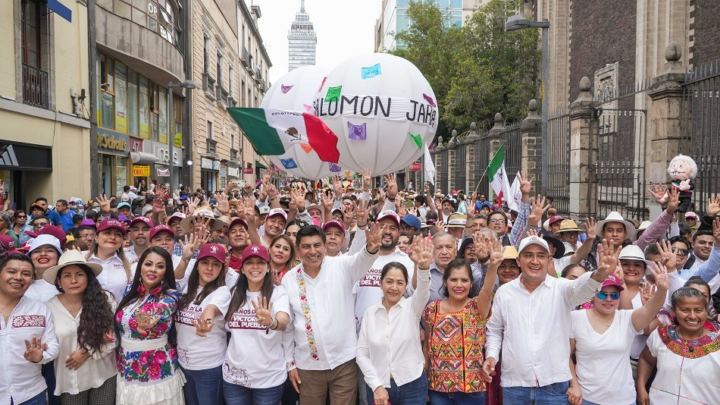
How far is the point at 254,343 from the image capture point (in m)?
3.96

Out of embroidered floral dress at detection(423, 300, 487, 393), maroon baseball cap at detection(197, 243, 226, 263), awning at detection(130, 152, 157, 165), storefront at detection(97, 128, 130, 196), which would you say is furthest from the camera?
awning at detection(130, 152, 157, 165)

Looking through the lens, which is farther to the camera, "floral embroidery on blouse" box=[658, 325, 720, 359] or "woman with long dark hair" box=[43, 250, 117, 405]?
"woman with long dark hair" box=[43, 250, 117, 405]

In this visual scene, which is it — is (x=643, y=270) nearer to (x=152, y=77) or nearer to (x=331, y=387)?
(x=331, y=387)

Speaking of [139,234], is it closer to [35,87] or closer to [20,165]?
[20,165]

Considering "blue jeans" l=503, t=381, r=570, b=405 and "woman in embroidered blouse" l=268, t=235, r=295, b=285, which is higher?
"woman in embroidered blouse" l=268, t=235, r=295, b=285

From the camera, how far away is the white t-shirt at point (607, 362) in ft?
12.3

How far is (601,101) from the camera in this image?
11.9m

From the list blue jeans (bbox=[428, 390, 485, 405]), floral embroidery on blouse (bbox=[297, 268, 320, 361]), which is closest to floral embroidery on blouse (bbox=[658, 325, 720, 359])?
blue jeans (bbox=[428, 390, 485, 405])

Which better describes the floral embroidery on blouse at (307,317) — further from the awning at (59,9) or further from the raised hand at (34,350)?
the awning at (59,9)

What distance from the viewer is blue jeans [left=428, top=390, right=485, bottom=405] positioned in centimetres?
384

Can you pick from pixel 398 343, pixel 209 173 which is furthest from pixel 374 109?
pixel 209 173

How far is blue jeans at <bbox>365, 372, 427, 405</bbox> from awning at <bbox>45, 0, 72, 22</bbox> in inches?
558

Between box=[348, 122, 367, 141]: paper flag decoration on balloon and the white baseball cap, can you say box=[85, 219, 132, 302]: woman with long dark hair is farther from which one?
box=[348, 122, 367, 141]: paper flag decoration on balloon

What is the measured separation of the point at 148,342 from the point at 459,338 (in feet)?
7.26
